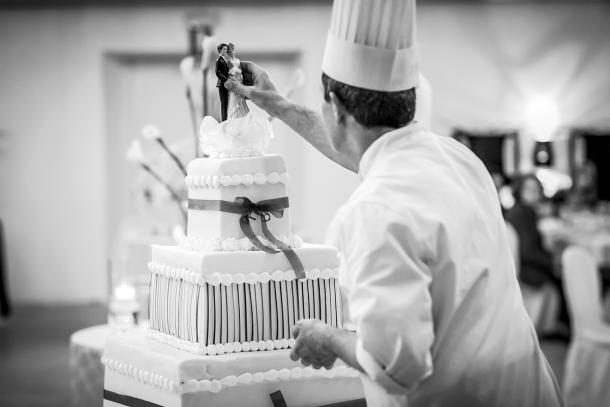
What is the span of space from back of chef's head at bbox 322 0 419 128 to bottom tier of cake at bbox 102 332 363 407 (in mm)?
704

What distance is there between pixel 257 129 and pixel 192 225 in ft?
1.03

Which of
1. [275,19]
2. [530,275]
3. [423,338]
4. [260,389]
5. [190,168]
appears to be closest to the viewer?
[423,338]

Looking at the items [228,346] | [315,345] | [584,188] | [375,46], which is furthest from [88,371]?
[584,188]

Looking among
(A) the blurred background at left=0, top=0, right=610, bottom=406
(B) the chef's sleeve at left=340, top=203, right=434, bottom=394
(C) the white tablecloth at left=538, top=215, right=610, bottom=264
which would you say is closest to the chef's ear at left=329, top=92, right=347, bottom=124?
(B) the chef's sleeve at left=340, top=203, right=434, bottom=394

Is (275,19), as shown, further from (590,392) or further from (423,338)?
(423,338)

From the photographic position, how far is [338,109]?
170 centimetres

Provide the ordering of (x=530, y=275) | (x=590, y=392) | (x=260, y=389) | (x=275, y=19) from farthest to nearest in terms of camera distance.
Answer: (x=275, y=19) < (x=530, y=275) < (x=590, y=392) < (x=260, y=389)

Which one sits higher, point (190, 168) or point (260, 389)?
point (190, 168)

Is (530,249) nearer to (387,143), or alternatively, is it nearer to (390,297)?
(387,143)

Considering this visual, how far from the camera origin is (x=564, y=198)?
9.66 meters

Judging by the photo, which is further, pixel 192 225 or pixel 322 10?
pixel 322 10

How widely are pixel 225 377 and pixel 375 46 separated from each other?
0.85 metres

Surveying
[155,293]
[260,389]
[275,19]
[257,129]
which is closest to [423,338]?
[260,389]

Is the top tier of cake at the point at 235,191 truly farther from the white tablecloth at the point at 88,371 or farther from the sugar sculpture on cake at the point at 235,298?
the white tablecloth at the point at 88,371
